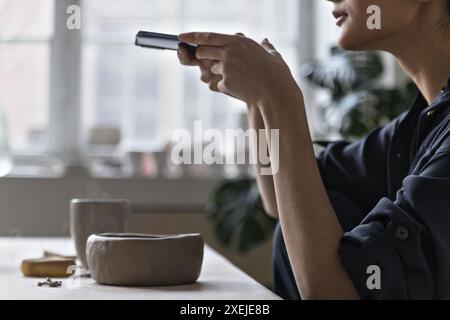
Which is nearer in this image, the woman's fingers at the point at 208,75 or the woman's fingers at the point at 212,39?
the woman's fingers at the point at 212,39

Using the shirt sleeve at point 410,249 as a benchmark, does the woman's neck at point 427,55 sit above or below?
above

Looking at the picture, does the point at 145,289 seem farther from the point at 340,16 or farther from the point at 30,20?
the point at 30,20

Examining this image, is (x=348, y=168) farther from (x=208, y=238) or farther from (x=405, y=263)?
(x=208, y=238)

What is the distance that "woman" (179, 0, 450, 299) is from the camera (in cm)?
74

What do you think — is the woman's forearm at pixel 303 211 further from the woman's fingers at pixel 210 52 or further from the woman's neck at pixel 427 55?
the woman's neck at pixel 427 55

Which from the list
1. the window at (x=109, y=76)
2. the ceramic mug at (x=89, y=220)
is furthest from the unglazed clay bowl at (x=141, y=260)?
the window at (x=109, y=76)

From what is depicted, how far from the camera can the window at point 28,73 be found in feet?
8.96

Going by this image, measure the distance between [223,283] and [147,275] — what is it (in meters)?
0.10

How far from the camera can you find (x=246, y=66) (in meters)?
0.82

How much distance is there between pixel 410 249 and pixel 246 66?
0.26 m

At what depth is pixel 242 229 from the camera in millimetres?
2477

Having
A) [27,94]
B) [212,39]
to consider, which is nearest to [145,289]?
[212,39]

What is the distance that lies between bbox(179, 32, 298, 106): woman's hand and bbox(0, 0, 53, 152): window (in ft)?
6.56

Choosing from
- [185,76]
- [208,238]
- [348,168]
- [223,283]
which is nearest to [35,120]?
[185,76]
